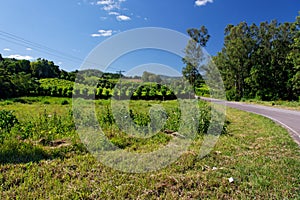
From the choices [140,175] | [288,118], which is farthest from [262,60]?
[140,175]

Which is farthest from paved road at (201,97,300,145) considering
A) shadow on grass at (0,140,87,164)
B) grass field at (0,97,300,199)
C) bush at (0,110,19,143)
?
bush at (0,110,19,143)

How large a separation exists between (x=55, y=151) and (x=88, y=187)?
6.34 ft

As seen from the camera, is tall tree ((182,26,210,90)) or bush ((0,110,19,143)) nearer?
bush ((0,110,19,143))

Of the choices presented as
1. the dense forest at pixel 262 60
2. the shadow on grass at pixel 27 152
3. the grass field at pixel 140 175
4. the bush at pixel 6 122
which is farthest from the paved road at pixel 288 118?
the dense forest at pixel 262 60

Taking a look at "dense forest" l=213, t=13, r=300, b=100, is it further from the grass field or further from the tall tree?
the grass field

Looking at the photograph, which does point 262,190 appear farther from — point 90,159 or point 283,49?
point 283,49

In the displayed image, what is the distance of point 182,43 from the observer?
6602 millimetres

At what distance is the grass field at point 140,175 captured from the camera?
3.14m

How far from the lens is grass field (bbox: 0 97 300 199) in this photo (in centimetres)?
314

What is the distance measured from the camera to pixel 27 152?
15.2 ft

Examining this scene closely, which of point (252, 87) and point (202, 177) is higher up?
point (252, 87)

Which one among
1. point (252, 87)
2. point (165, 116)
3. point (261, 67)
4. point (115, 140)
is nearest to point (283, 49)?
point (261, 67)

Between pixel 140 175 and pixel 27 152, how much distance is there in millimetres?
2660

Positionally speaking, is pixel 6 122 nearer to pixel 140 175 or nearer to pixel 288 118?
pixel 140 175
